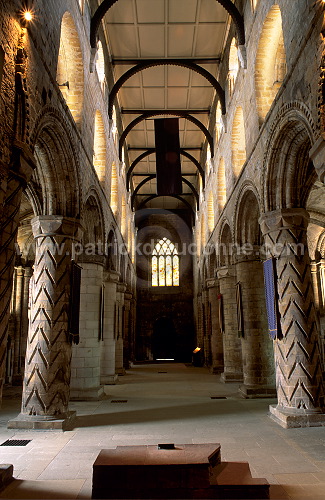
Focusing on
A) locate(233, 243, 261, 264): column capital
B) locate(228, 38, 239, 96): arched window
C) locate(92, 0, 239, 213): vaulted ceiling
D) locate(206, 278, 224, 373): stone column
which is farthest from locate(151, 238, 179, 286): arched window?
locate(233, 243, 261, 264): column capital

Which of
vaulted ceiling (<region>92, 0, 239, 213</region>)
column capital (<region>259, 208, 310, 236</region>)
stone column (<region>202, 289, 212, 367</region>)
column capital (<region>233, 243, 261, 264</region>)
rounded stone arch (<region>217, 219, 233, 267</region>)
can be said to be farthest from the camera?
stone column (<region>202, 289, 212, 367</region>)

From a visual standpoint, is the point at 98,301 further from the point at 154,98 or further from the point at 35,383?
the point at 154,98

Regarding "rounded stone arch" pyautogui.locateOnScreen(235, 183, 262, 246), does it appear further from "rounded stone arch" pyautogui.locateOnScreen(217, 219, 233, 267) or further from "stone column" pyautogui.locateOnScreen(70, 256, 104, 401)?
"stone column" pyautogui.locateOnScreen(70, 256, 104, 401)

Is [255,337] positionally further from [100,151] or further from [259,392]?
[100,151]

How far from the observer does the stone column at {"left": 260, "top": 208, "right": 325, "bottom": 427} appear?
6668 mm

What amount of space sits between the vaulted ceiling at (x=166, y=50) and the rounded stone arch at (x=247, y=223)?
501 centimetres

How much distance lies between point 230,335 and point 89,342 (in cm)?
490

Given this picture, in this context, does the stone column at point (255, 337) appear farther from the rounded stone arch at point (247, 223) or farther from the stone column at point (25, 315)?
the stone column at point (25, 315)

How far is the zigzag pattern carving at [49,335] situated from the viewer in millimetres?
6699

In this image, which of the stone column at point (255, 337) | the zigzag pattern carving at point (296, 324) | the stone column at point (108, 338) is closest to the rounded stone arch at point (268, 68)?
the zigzag pattern carving at point (296, 324)

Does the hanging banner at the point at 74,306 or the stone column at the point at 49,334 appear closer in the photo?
the stone column at the point at 49,334

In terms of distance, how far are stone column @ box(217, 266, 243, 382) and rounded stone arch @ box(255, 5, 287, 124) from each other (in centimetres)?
552

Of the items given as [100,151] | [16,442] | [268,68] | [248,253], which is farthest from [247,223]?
[16,442]

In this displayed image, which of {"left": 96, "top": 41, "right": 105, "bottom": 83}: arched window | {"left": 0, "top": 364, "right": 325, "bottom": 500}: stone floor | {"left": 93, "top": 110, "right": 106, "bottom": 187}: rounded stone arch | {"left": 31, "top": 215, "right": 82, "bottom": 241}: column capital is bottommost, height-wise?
{"left": 0, "top": 364, "right": 325, "bottom": 500}: stone floor
